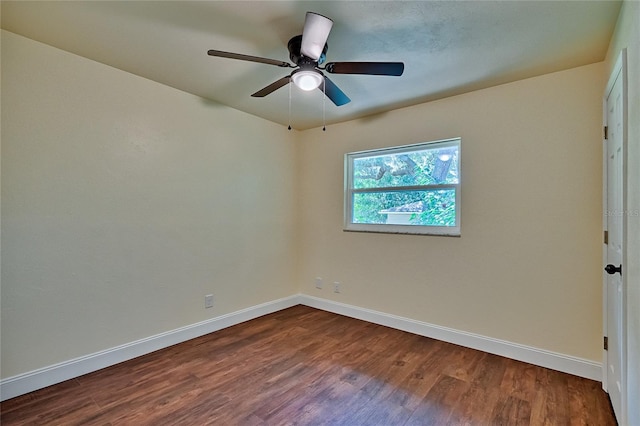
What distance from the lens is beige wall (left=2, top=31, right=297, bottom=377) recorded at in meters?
2.05

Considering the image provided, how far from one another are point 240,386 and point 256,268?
1583 mm

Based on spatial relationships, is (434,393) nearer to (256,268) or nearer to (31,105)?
(256,268)

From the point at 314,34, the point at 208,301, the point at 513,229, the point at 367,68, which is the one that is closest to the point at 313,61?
the point at 314,34

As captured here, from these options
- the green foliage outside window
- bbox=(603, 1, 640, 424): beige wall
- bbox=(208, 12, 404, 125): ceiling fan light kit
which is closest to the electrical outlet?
the green foliage outside window

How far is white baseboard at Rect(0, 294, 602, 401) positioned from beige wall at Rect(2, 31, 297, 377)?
66 millimetres

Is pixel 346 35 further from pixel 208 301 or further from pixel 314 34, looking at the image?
pixel 208 301

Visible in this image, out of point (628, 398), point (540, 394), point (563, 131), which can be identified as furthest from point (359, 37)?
point (540, 394)

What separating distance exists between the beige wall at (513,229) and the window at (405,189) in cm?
12

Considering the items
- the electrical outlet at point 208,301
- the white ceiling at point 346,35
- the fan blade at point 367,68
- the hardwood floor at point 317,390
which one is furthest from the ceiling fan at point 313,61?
the electrical outlet at point 208,301

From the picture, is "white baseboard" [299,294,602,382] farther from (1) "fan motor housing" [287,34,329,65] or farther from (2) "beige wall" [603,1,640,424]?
(1) "fan motor housing" [287,34,329,65]

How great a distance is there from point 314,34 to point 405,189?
206cm

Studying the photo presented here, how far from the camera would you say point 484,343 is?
8.95 ft

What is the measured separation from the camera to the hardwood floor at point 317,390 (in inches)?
72.5

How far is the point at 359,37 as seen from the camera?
196cm
